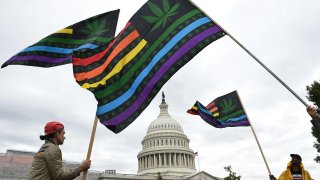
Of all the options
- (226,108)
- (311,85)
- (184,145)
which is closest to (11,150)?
(184,145)

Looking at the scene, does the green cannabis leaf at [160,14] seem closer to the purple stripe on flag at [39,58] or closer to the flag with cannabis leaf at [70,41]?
the flag with cannabis leaf at [70,41]

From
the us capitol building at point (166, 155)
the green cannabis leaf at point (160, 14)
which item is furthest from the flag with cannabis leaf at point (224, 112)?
the us capitol building at point (166, 155)

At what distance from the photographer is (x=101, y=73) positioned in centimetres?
609

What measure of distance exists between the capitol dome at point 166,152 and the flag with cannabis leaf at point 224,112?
74263 millimetres

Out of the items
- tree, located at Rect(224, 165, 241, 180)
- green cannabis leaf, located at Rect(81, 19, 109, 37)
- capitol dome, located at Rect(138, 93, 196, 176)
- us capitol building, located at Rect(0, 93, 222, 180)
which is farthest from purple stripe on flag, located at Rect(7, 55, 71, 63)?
capitol dome, located at Rect(138, 93, 196, 176)

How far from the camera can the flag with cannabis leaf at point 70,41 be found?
6.29 meters

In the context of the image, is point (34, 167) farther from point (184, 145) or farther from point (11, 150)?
point (184, 145)

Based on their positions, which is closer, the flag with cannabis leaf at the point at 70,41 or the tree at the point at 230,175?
the flag with cannabis leaf at the point at 70,41

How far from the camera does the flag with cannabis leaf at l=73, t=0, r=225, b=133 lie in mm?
5953

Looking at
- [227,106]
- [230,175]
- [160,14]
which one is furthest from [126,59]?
[230,175]

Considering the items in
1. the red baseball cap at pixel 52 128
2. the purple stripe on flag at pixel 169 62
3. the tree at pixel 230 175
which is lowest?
the red baseball cap at pixel 52 128

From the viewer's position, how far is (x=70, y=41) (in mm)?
6562

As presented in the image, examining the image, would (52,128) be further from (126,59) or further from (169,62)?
(169,62)

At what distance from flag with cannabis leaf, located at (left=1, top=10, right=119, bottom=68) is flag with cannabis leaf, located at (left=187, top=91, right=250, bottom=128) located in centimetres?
505
